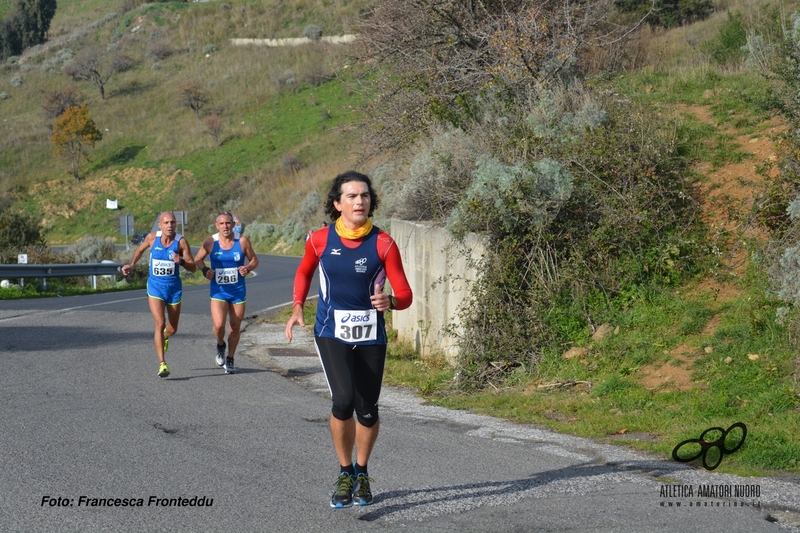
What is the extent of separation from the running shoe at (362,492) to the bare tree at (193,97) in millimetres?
72141

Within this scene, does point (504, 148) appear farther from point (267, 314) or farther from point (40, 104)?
point (40, 104)

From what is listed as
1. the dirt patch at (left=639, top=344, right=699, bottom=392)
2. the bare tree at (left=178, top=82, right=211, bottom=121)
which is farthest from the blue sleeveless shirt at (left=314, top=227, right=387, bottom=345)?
the bare tree at (left=178, top=82, right=211, bottom=121)

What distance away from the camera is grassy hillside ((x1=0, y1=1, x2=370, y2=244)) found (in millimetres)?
61469

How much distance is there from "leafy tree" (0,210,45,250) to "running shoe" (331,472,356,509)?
103ft

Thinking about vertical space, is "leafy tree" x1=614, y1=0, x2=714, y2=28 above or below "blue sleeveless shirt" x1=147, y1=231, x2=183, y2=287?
above

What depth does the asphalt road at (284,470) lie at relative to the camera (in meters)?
5.35

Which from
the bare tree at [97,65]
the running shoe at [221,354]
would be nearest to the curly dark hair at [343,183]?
the running shoe at [221,354]

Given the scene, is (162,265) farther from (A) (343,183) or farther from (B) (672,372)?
(B) (672,372)

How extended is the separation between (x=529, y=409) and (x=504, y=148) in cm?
407

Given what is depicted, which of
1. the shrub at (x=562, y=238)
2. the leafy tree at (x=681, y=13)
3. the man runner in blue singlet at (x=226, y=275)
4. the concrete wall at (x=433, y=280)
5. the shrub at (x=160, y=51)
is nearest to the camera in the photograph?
the shrub at (x=562, y=238)

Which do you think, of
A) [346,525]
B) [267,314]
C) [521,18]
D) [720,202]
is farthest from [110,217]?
[346,525]

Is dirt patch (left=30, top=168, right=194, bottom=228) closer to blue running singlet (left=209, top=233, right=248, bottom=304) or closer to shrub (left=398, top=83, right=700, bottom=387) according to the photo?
blue running singlet (left=209, top=233, right=248, bottom=304)

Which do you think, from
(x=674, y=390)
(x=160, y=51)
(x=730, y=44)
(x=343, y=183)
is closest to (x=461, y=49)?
(x=730, y=44)

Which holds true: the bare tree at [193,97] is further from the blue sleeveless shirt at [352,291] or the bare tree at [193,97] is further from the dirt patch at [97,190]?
the blue sleeveless shirt at [352,291]
